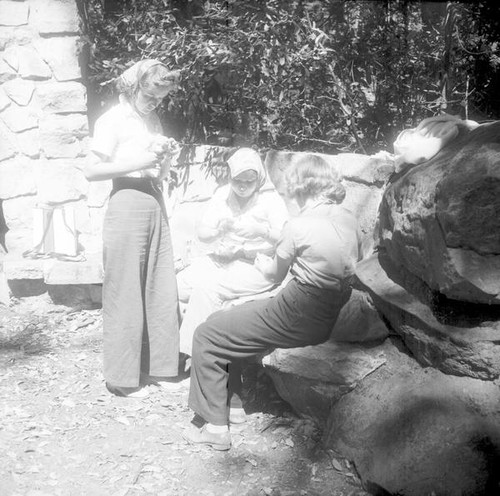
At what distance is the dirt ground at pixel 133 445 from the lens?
301 cm

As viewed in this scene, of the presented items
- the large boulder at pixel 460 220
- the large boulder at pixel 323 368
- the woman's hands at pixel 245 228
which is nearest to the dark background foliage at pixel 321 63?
the woman's hands at pixel 245 228

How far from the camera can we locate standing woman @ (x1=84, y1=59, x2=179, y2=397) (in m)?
3.59

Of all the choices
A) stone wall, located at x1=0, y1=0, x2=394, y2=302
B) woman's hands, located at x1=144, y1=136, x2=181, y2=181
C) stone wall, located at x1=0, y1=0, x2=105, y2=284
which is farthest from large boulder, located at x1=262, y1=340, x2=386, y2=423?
stone wall, located at x1=0, y1=0, x2=105, y2=284

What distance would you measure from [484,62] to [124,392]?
340 cm

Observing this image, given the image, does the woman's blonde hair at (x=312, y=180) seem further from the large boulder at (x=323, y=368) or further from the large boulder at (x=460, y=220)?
the large boulder at (x=323, y=368)

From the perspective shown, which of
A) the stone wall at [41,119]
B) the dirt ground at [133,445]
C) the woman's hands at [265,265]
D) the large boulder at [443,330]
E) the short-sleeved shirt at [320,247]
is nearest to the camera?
the large boulder at [443,330]

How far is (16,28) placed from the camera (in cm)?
493

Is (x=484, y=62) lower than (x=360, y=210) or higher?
higher

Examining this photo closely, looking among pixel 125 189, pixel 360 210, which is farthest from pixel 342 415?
pixel 125 189

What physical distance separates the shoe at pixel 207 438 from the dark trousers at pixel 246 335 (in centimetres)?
7

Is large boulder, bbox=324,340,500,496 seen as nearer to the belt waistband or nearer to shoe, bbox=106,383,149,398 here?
shoe, bbox=106,383,149,398

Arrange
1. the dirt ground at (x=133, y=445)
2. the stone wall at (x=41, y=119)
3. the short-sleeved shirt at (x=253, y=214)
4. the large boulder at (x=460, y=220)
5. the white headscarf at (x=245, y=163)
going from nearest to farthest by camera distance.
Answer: the large boulder at (x=460, y=220) → the dirt ground at (x=133, y=445) → the white headscarf at (x=245, y=163) → the short-sleeved shirt at (x=253, y=214) → the stone wall at (x=41, y=119)

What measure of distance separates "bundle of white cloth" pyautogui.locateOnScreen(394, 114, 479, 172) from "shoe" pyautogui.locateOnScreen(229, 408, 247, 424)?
1636mm

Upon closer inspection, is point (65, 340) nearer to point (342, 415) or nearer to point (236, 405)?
point (236, 405)
